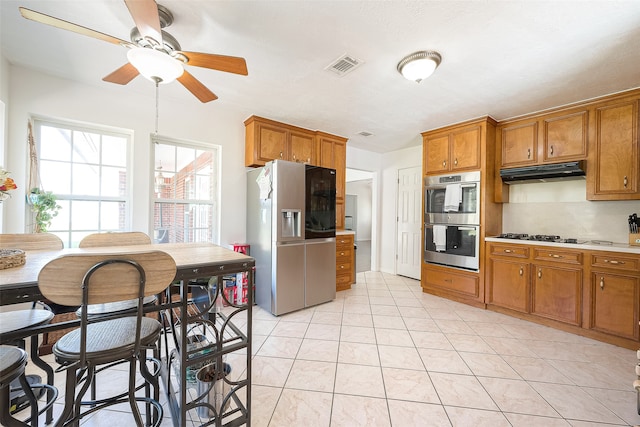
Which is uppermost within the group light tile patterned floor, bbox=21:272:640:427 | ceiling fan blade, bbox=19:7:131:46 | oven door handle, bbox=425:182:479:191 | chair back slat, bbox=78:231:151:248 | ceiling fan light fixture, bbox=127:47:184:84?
ceiling fan blade, bbox=19:7:131:46

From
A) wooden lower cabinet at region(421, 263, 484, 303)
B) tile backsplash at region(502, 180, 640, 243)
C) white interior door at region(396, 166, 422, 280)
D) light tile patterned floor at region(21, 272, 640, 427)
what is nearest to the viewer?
light tile patterned floor at region(21, 272, 640, 427)

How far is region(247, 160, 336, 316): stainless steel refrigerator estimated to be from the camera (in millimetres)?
2879

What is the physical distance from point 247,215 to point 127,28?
2.17 meters

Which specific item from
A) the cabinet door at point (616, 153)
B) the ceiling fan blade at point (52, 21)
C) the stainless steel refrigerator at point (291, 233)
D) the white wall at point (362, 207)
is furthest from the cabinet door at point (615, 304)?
the white wall at point (362, 207)

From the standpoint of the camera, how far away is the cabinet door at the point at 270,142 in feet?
10.9

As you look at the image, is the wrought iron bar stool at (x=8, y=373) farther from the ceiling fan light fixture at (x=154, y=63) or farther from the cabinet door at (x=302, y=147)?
the cabinet door at (x=302, y=147)

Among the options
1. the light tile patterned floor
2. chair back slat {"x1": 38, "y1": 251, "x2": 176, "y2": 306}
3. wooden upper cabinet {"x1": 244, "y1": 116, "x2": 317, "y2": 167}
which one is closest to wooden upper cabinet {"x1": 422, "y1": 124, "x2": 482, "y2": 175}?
wooden upper cabinet {"x1": 244, "y1": 116, "x2": 317, "y2": 167}

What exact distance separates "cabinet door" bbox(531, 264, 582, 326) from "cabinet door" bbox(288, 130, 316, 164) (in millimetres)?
3118

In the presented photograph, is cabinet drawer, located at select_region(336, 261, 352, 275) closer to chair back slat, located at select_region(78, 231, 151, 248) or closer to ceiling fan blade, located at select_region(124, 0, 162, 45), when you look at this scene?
chair back slat, located at select_region(78, 231, 151, 248)

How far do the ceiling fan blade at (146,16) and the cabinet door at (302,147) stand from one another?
2266 mm

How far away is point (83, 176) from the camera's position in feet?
8.65

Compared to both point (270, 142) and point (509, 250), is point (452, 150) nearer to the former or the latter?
point (509, 250)

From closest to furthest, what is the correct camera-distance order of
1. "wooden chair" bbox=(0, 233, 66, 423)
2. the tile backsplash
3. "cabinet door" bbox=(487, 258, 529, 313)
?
1. "wooden chair" bbox=(0, 233, 66, 423)
2. the tile backsplash
3. "cabinet door" bbox=(487, 258, 529, 313)

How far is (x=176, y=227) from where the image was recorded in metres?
3.12
